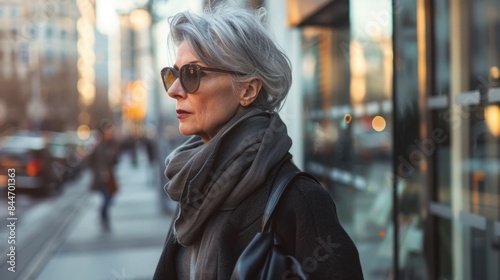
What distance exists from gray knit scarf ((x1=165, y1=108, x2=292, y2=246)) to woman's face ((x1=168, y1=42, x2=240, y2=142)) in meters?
0.04

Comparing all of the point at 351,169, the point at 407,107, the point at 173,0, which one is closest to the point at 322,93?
the point at 351,169

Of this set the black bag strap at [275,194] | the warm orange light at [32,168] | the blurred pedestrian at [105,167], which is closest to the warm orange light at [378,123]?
the black bag strap at [275,194]

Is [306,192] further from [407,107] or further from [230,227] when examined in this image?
[407,107]

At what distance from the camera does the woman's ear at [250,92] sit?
1.79 meters

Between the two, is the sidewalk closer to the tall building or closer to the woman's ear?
the woman's ear

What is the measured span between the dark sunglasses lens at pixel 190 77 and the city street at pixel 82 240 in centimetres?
536

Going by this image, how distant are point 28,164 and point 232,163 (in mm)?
16158

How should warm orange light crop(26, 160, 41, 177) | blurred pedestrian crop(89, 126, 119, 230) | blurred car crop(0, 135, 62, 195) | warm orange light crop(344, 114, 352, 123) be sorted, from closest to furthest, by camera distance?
warm orange light crop(344, 114, 352, 123) < blurred pedestrian crop(89, 126, 119, 230) < blurred car crop(0, 135, 62, 195) < warm orange light crop(26, 160, 41, 177)

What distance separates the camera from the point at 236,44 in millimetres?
1734

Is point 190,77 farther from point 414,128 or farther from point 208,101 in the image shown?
point 414,128

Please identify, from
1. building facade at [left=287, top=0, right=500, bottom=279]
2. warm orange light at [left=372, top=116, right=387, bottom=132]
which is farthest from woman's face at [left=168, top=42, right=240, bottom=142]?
warm orange light at [left=372, top=116, right=387, bottom=132]

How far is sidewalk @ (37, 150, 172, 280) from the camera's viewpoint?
7164 millimetres

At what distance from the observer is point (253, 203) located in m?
1.63

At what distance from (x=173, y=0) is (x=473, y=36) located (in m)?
6.48
